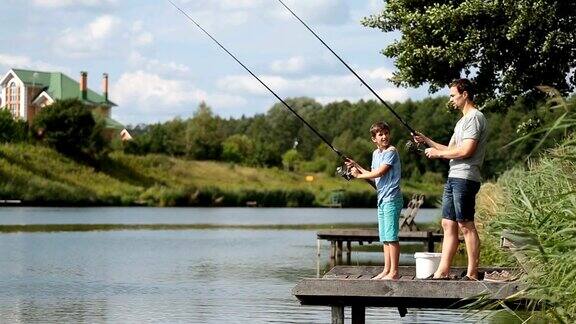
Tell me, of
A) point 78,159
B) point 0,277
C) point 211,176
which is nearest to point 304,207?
point 211,176

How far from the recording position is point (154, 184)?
3147 inches

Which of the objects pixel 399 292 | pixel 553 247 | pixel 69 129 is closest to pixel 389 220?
pixel 399 292

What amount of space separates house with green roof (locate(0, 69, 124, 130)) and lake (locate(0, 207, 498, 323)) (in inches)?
2857

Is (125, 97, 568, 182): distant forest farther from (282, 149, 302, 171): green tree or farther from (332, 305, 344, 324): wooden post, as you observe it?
(332, 305, 344, 324): wooden post

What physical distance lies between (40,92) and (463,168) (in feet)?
345

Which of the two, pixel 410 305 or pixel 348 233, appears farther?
pixel 348 233

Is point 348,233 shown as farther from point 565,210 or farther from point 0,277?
point 565,210

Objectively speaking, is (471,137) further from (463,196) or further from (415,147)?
(415,147)

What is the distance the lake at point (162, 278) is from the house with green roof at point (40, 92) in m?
72.6

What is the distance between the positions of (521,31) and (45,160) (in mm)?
61037

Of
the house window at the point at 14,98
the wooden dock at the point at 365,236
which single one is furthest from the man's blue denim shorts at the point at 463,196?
the house window at the point at 14,98

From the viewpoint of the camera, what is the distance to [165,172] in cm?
8306

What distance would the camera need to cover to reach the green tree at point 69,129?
80.1 meters

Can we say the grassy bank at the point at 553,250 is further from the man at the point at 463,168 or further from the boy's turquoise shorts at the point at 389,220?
the boy's turquoise shorts at the point at 389,220
